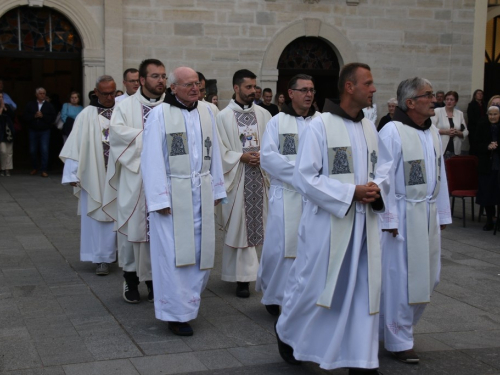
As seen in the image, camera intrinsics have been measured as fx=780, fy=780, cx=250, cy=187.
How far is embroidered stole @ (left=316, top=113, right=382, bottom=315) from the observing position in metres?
4.43

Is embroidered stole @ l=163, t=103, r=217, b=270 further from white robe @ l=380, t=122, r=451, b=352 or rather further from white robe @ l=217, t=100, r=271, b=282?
white robe @ l=380, t=122, r=451, b=352

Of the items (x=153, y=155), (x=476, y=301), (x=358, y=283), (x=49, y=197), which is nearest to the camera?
(x=358, y=283)

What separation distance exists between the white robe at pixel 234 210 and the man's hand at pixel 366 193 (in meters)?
2.40

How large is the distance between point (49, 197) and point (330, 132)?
860 centimetres

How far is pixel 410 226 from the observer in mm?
5039

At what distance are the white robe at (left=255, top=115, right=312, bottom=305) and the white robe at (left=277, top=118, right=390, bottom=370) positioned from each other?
3.85 ft

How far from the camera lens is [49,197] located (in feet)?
40.5

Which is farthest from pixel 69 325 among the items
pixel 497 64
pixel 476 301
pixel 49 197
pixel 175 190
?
pixel 497 64

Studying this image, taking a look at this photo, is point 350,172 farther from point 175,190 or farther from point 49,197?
point 49,197

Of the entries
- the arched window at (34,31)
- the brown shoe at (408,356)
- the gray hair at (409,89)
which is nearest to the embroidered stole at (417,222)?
the gray hair at (409,89)

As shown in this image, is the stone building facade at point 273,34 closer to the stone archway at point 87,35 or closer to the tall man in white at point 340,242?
the stone archway at point 87,35

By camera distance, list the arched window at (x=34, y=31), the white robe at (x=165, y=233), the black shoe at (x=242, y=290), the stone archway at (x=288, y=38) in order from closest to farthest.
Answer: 1. the white robe at (x=165, y=233)
2. the black shoe at (x=242, y=290)
3. the arched window at (x=34, y=31)
4. the stone archway at (x=288, y=38)

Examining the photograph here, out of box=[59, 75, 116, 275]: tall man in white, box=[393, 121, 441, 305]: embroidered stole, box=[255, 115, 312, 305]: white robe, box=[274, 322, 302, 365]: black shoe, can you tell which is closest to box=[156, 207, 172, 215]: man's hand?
box=[255, 115, 312, 305]: white robe

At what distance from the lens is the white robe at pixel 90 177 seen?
294 inches
